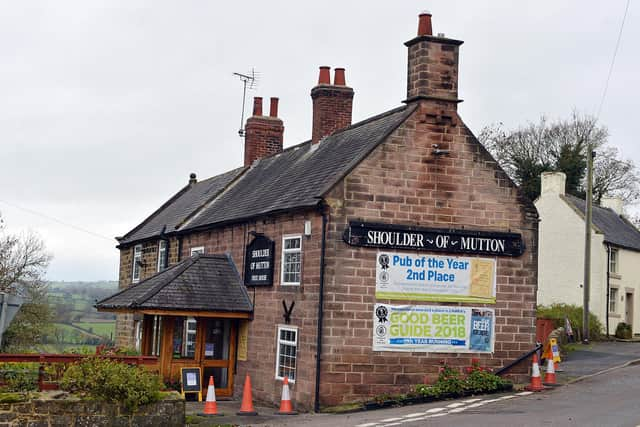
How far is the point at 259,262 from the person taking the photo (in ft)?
71.7

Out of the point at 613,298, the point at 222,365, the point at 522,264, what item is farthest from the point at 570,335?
the point at 222,365

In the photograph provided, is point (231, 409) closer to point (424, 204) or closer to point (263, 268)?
point (263, 268)

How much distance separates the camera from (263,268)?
70.8 feet

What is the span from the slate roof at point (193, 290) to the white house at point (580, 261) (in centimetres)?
2172

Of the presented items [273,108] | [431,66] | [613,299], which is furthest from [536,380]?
[613,299]

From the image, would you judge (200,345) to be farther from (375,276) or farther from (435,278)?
(435,278)

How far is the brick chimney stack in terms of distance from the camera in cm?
1969

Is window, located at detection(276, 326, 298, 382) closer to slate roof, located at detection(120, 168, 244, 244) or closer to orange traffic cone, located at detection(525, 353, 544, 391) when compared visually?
orange traffic cone, located at detection(525, 353, 544, 391)

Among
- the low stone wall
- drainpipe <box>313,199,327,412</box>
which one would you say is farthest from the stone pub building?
the low stone wall

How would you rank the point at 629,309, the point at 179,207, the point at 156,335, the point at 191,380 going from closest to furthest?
the point at 191,380 < the point at 156,335 < the point at 179,207 < the point at 629,309

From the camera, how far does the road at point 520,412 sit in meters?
14.8

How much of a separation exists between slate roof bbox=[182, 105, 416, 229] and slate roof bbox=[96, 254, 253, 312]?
162 centimetres

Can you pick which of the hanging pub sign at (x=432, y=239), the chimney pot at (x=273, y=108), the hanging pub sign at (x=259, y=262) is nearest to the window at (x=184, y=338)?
the hanging pub sign at (x=259, y=262)

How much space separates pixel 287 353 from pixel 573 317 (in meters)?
19.5
